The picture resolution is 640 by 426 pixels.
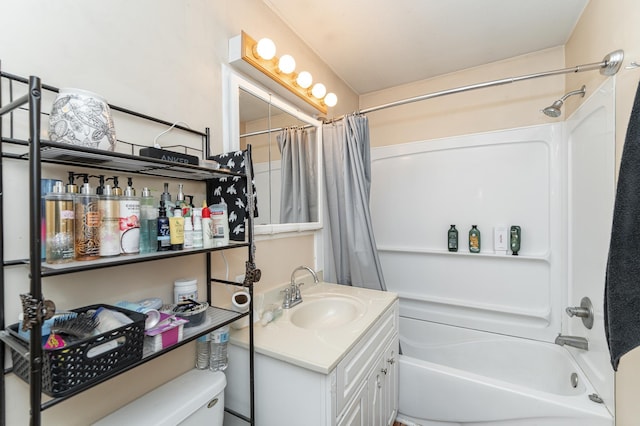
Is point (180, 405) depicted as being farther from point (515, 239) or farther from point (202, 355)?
point (515, 239)

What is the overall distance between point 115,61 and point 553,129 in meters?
2.49

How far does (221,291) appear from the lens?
1.20 metres

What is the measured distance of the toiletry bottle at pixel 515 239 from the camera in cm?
198

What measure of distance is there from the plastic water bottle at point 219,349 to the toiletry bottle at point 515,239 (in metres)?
2.02

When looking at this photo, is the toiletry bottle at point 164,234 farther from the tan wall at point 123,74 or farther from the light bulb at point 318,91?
the light bulb at point 318,91

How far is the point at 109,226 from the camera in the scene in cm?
69

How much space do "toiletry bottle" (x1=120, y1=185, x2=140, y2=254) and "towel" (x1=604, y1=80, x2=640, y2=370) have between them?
1301 millimetres

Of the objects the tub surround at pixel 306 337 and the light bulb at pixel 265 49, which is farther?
the light bulb at pixel 265 49

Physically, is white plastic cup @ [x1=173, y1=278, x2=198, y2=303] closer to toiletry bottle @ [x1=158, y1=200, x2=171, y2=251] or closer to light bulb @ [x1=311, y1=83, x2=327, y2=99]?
toiletry bottle @ [x1=158, y1=200, x2=171, y2=251]


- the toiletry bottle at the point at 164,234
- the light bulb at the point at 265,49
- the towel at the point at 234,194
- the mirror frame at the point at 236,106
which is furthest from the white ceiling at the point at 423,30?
the toiletry bottle at the point at 164,234

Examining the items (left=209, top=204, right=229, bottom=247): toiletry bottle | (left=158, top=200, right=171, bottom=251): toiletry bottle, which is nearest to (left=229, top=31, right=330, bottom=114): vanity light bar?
(left=209, top=204, right=229, bottom=247): toiletry bottle

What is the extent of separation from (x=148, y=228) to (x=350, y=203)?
4.21 feet

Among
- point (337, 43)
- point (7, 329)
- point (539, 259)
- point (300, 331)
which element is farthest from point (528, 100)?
point (7, 329)

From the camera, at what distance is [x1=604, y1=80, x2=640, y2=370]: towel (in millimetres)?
709
